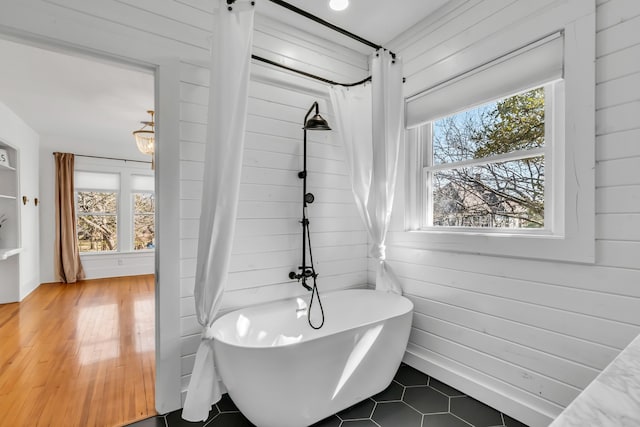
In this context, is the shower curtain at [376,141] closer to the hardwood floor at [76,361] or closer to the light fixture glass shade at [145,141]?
the hardwood floor at [76,361]

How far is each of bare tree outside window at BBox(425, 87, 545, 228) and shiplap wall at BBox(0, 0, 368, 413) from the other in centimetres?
85

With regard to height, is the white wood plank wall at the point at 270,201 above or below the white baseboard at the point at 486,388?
above

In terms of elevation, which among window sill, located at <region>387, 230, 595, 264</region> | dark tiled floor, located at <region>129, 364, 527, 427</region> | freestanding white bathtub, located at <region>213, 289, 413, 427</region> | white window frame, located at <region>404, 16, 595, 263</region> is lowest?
dark tiled floor, located at <region>129, 364, 527, 427</region>

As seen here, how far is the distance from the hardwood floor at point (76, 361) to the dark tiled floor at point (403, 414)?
1.19ft

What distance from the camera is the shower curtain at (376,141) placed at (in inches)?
86.9

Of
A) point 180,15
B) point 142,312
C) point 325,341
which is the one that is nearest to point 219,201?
point 325,341

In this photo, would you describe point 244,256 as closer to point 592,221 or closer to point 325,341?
point 325,341

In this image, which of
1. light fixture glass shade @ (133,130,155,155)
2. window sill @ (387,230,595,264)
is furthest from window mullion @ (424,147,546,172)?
light fixture glass shade @ (133,130,155,155)

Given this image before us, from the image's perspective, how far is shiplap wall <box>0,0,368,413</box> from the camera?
174 centimetres

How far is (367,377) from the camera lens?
1910 millimetres

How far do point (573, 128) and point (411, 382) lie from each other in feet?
6.20

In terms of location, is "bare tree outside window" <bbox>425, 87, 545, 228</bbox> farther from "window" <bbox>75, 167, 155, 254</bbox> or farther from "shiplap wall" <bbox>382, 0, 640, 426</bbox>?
"window" <bbox>75, 167, 155, 254</bbox>

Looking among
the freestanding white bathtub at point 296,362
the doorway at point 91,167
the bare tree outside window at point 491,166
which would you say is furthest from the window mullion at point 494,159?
the doorway at point 91,167

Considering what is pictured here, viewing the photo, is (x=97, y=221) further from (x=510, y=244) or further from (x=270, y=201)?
(x=510, y=244)
